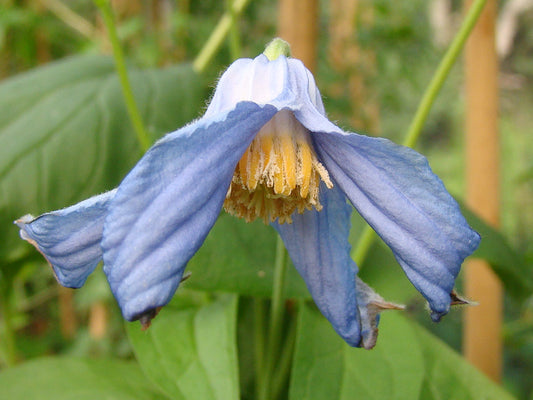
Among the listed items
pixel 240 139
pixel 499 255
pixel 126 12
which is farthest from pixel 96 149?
pixel 126 12

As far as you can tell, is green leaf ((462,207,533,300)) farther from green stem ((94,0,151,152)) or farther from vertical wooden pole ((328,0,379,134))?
vertical wooden pole ((328,0,379,134))

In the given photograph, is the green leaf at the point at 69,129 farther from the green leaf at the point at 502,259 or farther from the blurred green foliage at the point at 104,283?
the green leaf at the point at 502,259

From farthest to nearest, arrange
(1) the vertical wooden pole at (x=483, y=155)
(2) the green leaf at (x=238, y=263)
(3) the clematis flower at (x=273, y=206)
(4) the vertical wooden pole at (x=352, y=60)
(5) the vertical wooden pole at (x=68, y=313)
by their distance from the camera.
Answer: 1. (4) the vertical wooden pole at (x=352, y=60)
2. (5) the vertical wooden pole at (x=68, y=313)
3. (1) the vertical wooden pole at (x=483, y=155)
4. (2) the green leaf at (x=238, y=263)
5. (3) the clematis flower at (x=273, y=206)

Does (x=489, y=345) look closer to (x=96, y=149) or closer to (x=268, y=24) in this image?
(x=96, y=149)

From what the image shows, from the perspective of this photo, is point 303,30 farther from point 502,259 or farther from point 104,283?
point 104,283

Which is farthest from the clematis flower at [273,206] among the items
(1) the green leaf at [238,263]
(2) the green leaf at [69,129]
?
(2) the green leaf at [69,129]

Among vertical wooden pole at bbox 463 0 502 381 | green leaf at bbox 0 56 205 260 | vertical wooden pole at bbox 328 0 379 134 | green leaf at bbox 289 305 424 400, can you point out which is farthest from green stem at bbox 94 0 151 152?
vertical wooden pole at bbox 328 0 379 134

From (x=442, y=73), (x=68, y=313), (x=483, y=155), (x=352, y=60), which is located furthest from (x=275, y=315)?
(x=352, y=60)
